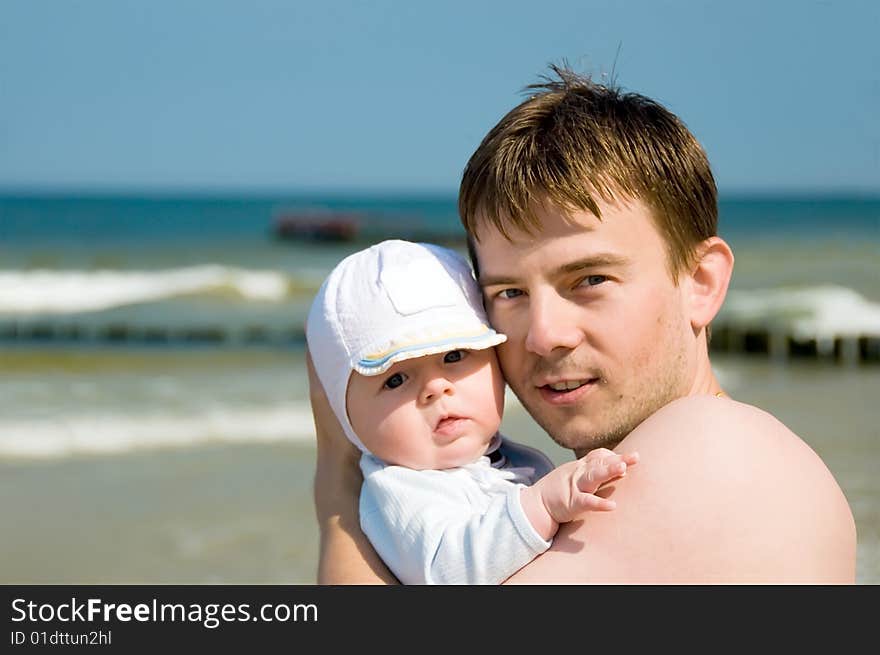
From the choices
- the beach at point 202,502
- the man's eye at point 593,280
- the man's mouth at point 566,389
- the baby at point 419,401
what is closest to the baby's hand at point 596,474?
the baby at point 419,401

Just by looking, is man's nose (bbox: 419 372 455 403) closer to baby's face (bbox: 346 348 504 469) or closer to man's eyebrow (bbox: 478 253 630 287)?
baby's face (bbox: 346 348 504 469)

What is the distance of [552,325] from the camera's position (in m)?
2.62

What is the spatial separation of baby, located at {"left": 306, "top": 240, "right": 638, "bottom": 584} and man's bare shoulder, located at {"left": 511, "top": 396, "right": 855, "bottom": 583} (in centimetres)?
14

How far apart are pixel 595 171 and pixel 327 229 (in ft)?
114

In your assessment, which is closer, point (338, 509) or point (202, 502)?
point (338, 509)

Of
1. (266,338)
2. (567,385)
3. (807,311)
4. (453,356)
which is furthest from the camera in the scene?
(807,311)

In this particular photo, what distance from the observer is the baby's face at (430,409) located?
276cm

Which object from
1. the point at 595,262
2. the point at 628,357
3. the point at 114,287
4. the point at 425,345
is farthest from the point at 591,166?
the point at 114,287

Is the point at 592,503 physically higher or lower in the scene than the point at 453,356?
lower

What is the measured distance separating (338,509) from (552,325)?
74 cm

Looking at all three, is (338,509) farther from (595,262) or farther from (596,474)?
(595,262)
